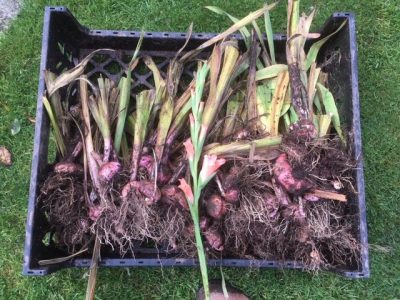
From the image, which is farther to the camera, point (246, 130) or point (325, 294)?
point (325, 294)

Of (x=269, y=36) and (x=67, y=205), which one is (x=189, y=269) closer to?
(x=67, y=205)

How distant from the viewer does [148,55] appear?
6.25 feet

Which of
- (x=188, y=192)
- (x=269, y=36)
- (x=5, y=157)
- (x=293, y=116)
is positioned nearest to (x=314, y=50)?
(x=269, y=36)

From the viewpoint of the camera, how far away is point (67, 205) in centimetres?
158

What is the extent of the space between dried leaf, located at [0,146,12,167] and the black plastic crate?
0.42m

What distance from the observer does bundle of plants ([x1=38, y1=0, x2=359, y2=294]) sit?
154 cm

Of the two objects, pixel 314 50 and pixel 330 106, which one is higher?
pixel 314 50

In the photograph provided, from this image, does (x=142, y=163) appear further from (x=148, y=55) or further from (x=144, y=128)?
(x=148, y=55)

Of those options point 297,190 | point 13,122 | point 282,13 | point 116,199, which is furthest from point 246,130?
point 13,122

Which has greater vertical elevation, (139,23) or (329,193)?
(139,23)

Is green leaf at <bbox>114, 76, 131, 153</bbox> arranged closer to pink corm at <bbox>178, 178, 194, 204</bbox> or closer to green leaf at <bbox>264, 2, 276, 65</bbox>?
pink corm at <bbox>178, 178, 194, 204</bbox>

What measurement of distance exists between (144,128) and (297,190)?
0.51 m

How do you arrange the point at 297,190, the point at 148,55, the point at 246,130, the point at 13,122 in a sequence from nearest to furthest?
the point at 297,190 → the point at 246,130 → the point at 148,55 → the point at 13,122

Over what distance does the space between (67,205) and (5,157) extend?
58 centimetres
